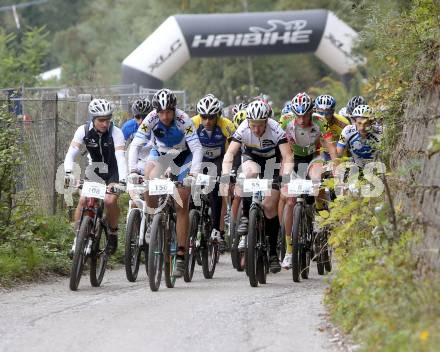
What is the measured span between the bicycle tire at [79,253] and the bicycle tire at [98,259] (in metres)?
0.29

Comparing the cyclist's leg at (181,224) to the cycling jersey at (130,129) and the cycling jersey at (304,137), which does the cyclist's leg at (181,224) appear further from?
the cycling jersey at (130,129)

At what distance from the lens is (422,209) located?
29.6ft

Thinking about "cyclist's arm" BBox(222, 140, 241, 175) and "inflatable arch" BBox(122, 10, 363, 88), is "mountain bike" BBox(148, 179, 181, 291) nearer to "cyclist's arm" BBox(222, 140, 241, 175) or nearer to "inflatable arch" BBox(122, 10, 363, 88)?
"cyclist's arm" BBox(222, 140, 241, 175)

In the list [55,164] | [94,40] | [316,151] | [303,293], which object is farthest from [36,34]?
[94,40]

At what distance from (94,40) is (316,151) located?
61450 mm

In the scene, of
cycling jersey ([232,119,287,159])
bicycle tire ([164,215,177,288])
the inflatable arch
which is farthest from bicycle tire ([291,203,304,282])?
the inflatable arch

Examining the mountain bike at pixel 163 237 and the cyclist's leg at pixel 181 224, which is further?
the cyclist's leg at pixel 181 224

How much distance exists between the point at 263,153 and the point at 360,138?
144 centimetres

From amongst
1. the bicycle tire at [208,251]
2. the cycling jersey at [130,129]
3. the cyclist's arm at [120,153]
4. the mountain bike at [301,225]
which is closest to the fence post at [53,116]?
the cycling jersey at [130,129]

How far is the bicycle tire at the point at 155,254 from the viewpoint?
11.4m

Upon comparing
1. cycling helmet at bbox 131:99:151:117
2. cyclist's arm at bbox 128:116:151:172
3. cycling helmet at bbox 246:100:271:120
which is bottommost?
cyclist's arm at bbox 128:116:151:172

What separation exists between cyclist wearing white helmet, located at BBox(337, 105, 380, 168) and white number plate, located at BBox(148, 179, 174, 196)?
2603mm

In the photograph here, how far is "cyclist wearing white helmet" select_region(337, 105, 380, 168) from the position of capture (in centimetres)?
1335

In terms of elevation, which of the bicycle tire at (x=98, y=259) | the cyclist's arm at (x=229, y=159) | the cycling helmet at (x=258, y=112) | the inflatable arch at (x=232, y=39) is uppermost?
the inflatable arch at (x=232, y=39)
